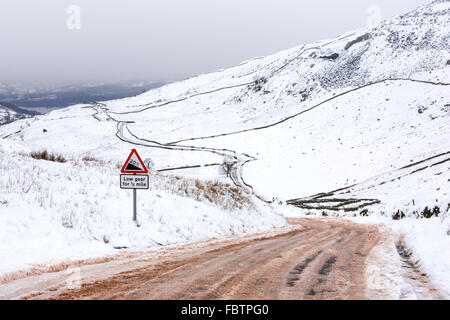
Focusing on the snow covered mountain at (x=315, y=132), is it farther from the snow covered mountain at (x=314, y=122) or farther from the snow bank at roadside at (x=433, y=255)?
the snow bank at roadside at (x=433, y=255)

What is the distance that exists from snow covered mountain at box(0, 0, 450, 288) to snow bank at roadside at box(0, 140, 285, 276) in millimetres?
149

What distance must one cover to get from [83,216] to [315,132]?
57.9m

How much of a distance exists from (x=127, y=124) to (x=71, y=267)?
314 feet

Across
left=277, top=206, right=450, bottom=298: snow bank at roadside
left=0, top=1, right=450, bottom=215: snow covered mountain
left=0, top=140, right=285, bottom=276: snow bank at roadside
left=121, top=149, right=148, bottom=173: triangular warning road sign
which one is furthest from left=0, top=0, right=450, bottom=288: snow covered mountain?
left=277, top=206, right=450, bottom=298: snow bank at roadside

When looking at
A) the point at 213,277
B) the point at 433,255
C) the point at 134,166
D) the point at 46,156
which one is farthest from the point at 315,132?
the point at 213,277

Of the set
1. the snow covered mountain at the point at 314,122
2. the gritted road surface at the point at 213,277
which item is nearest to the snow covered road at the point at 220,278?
the gritted road surface at the point at 213,277

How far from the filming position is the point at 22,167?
11922 mm

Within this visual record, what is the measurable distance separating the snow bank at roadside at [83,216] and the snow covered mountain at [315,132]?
0.49ft

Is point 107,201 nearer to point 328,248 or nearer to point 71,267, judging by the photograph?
point 71,267

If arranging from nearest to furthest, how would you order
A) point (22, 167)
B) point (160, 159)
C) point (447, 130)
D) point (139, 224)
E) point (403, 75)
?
point (139, 224) < point (22, 167) < point (447, 130) < point (160, 159) < point (403, 75)

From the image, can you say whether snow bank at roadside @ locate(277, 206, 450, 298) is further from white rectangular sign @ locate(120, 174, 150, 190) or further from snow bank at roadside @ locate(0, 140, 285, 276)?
white rectangular sign @ locate(120, 174, 150, 190)

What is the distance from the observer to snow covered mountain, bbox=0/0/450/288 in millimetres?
28859

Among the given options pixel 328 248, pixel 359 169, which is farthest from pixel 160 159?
pixel 328 248

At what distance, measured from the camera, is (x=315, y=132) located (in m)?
63.2
